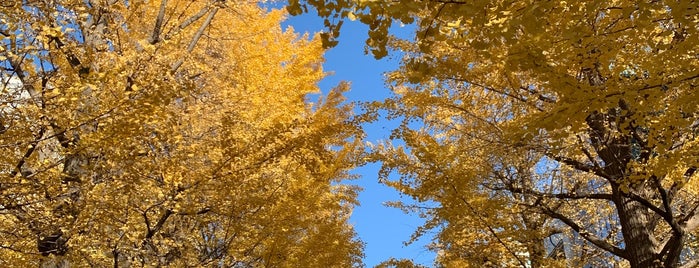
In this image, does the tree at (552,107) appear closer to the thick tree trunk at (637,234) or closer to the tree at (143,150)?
the thick tree trunk at (637,234)

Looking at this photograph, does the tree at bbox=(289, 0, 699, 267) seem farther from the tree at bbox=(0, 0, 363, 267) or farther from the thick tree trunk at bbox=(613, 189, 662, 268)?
the tree at bbox=(0, 0, 363, 267)

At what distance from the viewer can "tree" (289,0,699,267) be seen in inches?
91.7

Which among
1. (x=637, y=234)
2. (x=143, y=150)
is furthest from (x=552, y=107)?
(x=143, y=150)

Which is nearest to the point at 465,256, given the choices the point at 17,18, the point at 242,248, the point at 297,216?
the point at 297,216

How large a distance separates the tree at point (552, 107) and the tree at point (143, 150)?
132 cm

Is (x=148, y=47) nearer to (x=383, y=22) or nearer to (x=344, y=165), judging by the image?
(x=383, y=22)

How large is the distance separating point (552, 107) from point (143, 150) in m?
3.22

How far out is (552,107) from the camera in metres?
3.78

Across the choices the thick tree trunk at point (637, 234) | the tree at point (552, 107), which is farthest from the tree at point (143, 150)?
the thick tree trunk at point (637, 234)

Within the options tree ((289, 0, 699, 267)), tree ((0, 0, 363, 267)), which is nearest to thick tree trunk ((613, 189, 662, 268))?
tree ((289, 0, 699, 267))

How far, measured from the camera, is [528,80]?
216 inches

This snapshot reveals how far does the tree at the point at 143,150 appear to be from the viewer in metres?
3.02

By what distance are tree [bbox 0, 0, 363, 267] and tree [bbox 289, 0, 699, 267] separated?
52.1 inches

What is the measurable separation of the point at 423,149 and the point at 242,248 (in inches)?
88.0
